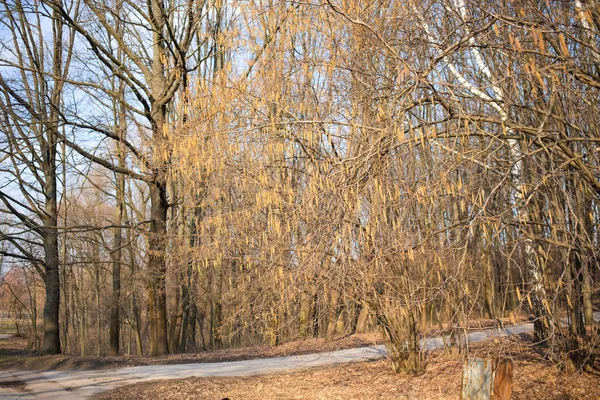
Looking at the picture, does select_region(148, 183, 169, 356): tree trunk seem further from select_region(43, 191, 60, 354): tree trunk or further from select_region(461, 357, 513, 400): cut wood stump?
select_region(461, 357, 513, 400): cut wood stump

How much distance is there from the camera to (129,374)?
42.2ft

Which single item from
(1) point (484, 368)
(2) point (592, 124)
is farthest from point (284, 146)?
(2) point (592, 124)

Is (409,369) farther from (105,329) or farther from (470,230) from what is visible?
(105,329)

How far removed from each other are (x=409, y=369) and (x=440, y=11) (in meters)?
5.93

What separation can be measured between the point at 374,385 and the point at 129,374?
18.4ft

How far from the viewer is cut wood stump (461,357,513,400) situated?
7.59m

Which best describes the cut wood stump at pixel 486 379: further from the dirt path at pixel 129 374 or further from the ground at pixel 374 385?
the dirt path at pixel 129 374

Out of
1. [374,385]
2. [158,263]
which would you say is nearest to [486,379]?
[374,385]

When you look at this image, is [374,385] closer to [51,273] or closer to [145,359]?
[145,359]

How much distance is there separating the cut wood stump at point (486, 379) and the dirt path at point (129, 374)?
2.25 m

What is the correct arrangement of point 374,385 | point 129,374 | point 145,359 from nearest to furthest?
1. point 374,385
2. point 129,374
3. point 145,359

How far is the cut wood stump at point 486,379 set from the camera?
7586mm

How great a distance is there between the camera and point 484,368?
7641 mm

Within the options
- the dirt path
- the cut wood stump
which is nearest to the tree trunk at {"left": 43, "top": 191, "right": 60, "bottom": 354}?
the dirt path
